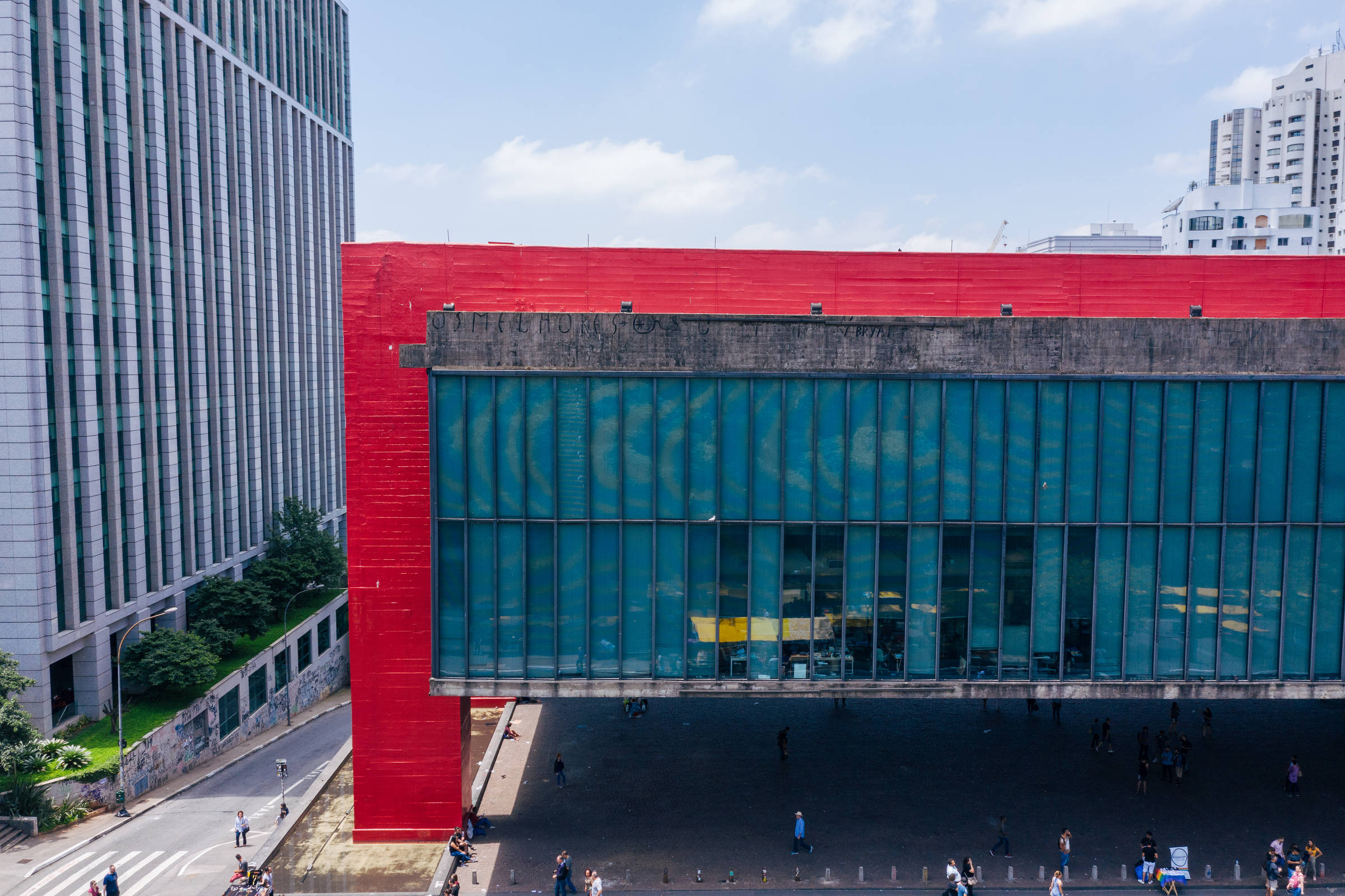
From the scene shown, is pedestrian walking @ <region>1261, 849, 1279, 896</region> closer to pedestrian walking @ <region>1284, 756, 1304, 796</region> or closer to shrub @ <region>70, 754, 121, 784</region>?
pedestrian walking @ <region>1284, 756, 1304, 796</region>

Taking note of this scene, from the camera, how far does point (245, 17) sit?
62.7m

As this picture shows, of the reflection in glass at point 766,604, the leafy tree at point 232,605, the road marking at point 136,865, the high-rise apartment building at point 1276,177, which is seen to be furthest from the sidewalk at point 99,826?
the high-rise apartment building at point 1276,177

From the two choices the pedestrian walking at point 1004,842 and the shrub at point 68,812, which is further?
the shrub at point 68,812

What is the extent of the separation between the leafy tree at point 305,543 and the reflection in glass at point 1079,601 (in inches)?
1996

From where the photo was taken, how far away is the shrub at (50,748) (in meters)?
35.3

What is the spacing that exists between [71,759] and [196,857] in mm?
8497

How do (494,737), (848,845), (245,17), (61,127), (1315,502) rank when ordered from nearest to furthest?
(1315,502) → (848,845) → (494,737) → (61,127) → (245,17)

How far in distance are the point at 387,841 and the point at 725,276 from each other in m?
20.3

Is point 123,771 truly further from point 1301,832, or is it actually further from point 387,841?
point 1301,832

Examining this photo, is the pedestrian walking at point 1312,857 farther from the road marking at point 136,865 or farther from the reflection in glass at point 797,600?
the road marking at point 136,865

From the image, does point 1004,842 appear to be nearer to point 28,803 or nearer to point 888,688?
point 888,688

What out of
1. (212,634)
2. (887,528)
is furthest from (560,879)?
(212,634)

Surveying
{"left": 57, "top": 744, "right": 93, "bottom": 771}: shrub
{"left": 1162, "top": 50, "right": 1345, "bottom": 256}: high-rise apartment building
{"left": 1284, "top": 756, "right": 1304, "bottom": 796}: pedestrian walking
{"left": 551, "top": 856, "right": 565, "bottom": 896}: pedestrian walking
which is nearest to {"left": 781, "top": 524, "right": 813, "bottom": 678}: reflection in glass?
{"left": 551, "top": 856, "right": 565, "bottom": 896}: pedestrian walking

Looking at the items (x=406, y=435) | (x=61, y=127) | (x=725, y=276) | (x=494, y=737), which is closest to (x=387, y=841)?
(x=494, y=737)
